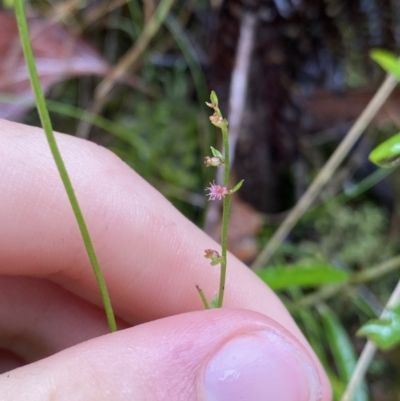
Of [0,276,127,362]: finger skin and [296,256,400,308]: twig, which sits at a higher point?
[0,276,127,362]: finger skin

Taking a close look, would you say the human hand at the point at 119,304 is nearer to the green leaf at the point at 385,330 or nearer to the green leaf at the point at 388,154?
the green leaf at the point at 385,330

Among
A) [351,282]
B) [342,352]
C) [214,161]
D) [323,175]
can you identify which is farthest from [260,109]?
[214,161]

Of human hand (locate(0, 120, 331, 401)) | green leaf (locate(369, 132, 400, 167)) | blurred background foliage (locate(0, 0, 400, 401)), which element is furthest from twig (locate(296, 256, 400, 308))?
green leaf (locate(369, 132, 400, 167))

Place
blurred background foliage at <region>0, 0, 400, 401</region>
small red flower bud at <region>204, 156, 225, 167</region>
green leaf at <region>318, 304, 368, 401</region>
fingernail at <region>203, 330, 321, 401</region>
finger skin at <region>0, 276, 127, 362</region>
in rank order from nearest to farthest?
small red flower bud at <region>204, 156, 225, 167</region>
fingernail at <region>203, 330, 321, 401</region>
finger skin at <region>0, 276, 127, 362</region>
green leaf at <region>318, 304, 368, 401</region>
blurred background foliage at <region>0, 0, 400, 401</region>

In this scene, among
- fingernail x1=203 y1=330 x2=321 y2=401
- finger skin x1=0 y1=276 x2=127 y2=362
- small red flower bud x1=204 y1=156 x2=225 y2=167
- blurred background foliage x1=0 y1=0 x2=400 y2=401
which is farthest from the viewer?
blurred background foliage x1=0 y1=0 x2=400 y2=401

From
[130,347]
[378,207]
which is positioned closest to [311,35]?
[378,207]

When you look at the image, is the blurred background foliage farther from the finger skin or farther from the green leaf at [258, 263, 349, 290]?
the finger skin

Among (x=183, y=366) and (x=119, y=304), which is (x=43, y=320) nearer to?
(x=119, y=304)
